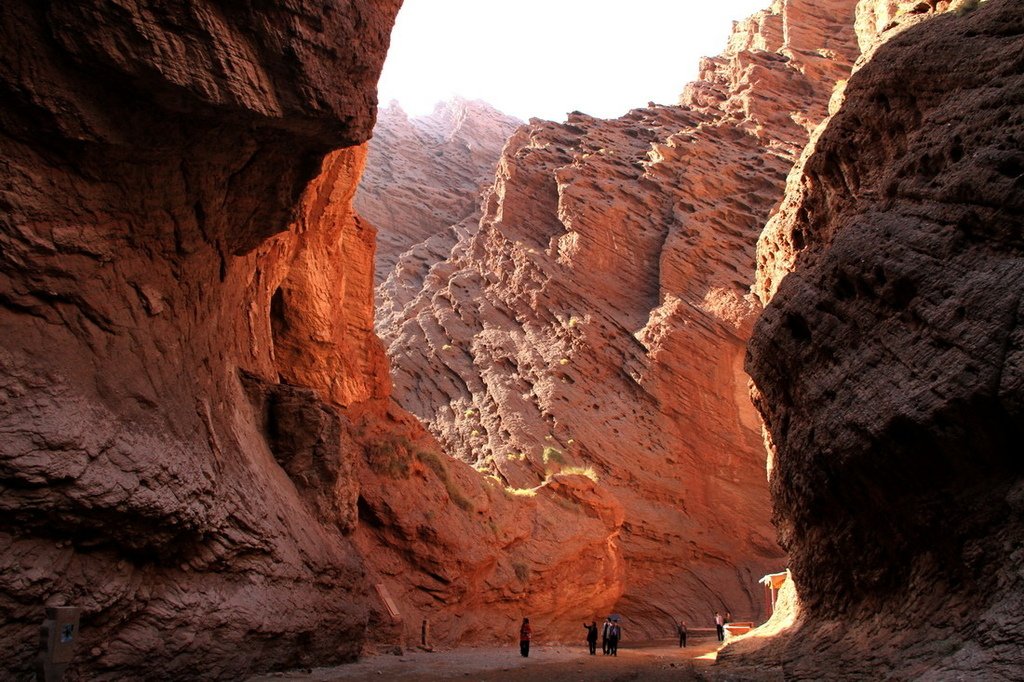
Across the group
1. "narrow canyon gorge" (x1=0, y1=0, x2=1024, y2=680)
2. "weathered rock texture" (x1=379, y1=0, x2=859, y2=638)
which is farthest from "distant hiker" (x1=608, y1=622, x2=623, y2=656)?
"weathered rock texture" (x1=379, y1=0, x2=859, y2=638)

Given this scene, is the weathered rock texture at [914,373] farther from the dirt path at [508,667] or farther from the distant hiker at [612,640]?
the distant hiker at [612,640]

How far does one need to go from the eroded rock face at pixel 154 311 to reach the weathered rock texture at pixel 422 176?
38.6 m

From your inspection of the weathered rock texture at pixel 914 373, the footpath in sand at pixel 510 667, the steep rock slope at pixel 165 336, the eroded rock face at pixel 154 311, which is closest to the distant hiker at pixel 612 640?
the footpath in sand at pixel 510 667

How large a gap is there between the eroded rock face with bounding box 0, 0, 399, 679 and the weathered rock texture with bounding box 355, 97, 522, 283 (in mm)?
38605

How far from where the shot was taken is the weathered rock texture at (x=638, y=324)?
3102 cm

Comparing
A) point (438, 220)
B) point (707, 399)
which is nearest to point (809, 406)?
point (707, 399)

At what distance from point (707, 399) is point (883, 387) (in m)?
24.5

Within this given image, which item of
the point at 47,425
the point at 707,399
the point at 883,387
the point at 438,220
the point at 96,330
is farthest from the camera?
the point at 438,220

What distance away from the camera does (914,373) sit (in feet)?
27.1

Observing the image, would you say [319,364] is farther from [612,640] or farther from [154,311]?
[612,640]

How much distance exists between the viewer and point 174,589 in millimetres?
9703

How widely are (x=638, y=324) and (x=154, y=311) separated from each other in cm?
2721

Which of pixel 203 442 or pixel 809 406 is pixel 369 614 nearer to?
pixel 203 442

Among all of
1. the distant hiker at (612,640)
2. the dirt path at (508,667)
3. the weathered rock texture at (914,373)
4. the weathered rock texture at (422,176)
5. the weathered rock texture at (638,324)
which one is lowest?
the dirt path at (508,667)
